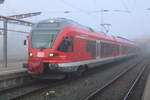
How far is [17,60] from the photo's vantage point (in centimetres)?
2014

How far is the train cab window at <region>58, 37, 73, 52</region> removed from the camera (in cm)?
1178

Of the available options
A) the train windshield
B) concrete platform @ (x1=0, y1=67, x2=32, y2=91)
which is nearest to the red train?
the train windshield

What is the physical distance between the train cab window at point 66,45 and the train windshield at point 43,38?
1.45 ft

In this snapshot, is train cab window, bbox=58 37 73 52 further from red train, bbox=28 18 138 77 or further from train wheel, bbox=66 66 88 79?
train wheel, bbox=66 66 88 79

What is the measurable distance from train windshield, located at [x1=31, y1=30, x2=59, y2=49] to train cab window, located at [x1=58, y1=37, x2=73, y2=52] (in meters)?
0.44

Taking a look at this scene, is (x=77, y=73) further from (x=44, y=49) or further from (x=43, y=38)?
(x=43, y=38)

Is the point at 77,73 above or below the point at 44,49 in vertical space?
below

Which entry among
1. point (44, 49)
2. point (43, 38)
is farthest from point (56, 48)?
point (43, 38)

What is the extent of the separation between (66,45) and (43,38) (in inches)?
44.7

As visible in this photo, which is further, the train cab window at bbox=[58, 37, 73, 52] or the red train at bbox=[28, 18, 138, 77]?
the train cab window at bbox=[58, 37, 73, 52]

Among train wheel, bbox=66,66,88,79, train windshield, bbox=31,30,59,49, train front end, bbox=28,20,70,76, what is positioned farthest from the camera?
train wheel, bbox=66,66,88,79

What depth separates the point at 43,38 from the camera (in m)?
12.0

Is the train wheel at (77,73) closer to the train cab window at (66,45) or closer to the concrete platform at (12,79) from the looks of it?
the train cab window at (66,45)

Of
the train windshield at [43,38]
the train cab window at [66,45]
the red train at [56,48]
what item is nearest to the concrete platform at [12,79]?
the red train at [56,48]
